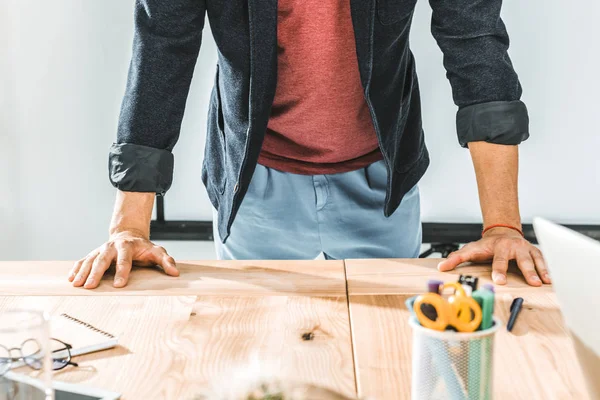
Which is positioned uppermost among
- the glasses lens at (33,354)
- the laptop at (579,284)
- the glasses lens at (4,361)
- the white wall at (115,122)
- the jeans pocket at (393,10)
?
the jeans pocket at (393,10)

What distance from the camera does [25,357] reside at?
0.71 metres

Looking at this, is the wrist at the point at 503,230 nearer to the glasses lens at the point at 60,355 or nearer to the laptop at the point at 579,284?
the laptop at the point at 579,284

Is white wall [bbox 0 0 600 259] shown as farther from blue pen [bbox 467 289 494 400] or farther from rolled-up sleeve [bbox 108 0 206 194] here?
blue pen [bbox 467 289 494 400]

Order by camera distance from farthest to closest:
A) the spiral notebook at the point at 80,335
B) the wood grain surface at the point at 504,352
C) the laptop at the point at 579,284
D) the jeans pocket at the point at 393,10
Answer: the jeans pocket at the point at 393,10 → the spiral notebook at the point at 80,335 → the wood grain surface at the point at 504,352 → the laptop at the point at 579,284

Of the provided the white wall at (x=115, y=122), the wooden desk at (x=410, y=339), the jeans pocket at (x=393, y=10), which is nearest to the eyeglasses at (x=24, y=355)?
the wooden desk at (x=410, y=339)

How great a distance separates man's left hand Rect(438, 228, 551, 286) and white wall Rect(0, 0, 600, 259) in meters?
1.32

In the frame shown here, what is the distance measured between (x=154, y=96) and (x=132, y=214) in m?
0.24

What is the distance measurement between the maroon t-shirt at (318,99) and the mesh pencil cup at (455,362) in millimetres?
872

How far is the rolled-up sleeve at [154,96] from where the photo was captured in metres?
1.31

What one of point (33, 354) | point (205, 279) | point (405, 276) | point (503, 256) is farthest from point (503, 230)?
point (33, 354)

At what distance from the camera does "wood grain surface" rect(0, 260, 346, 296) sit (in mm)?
1131

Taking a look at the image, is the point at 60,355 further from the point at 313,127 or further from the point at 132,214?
the point at 313,127

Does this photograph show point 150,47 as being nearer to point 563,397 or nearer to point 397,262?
point 397,262

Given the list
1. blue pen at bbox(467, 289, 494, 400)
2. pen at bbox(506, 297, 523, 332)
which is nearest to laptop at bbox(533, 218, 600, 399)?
blue pen at bbox(467, 289, 494, 400)
